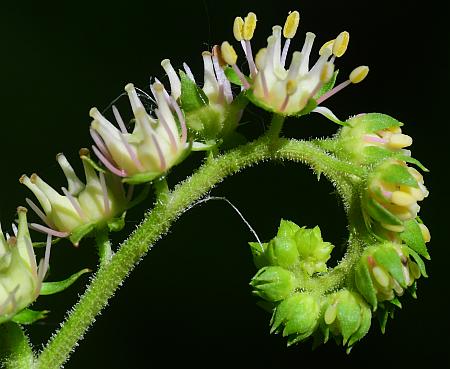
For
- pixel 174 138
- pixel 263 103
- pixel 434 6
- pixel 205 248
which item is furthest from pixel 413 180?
pixel 434 6

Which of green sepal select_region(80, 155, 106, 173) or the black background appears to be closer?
green sepal select_region(80, 155, 106, 173)

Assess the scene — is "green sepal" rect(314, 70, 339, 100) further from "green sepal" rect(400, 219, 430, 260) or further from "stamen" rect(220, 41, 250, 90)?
"green sepal" rect(400, 219, 430, 260)

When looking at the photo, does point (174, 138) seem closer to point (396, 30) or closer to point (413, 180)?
point (413, 180)

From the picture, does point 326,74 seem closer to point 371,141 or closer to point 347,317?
point 371,141

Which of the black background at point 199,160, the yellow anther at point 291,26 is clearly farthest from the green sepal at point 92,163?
the black background at point 199,160

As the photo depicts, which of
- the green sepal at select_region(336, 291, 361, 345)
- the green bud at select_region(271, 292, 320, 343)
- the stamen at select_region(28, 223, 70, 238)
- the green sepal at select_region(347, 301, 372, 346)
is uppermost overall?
the stamen at select_region(28, 223, 70, 238)

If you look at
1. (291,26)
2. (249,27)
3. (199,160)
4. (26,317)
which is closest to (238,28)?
(249,27)

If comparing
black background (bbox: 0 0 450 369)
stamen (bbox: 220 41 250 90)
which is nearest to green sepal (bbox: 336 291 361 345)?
stamen (bbox: 220 41 250 90)
